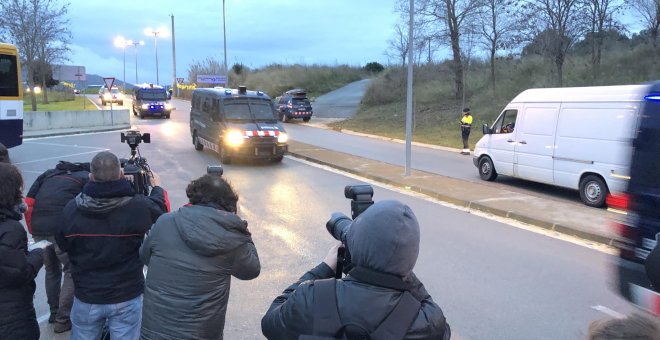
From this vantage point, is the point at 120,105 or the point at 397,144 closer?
the point at 397,144

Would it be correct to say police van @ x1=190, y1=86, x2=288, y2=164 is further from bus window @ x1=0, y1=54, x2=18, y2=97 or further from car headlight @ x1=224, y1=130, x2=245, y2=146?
bus window @ x1=0, y1=54, x2=18, y2=97

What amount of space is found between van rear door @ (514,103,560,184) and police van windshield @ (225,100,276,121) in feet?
26.4

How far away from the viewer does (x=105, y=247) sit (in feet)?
10.5

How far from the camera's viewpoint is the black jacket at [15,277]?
2.84 metres

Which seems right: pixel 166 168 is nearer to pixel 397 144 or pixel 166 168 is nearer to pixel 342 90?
pixel 397 144

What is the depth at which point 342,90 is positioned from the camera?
62.7m

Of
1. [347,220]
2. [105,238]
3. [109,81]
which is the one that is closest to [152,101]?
[109,81]

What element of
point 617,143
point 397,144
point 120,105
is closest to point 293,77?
point 120,105

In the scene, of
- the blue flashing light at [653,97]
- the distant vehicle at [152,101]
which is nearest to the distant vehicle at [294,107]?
the distant vehicle at [152,101]

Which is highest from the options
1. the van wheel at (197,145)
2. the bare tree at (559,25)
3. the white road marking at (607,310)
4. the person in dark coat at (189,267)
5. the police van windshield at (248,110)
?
the bare tree at (559,25)

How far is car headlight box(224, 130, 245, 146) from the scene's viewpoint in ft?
50.8

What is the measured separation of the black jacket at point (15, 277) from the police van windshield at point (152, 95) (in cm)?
3563

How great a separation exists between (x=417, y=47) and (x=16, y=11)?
24.5 metres

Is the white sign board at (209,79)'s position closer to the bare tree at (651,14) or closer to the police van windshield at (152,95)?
the police van windshield at (152,95)
